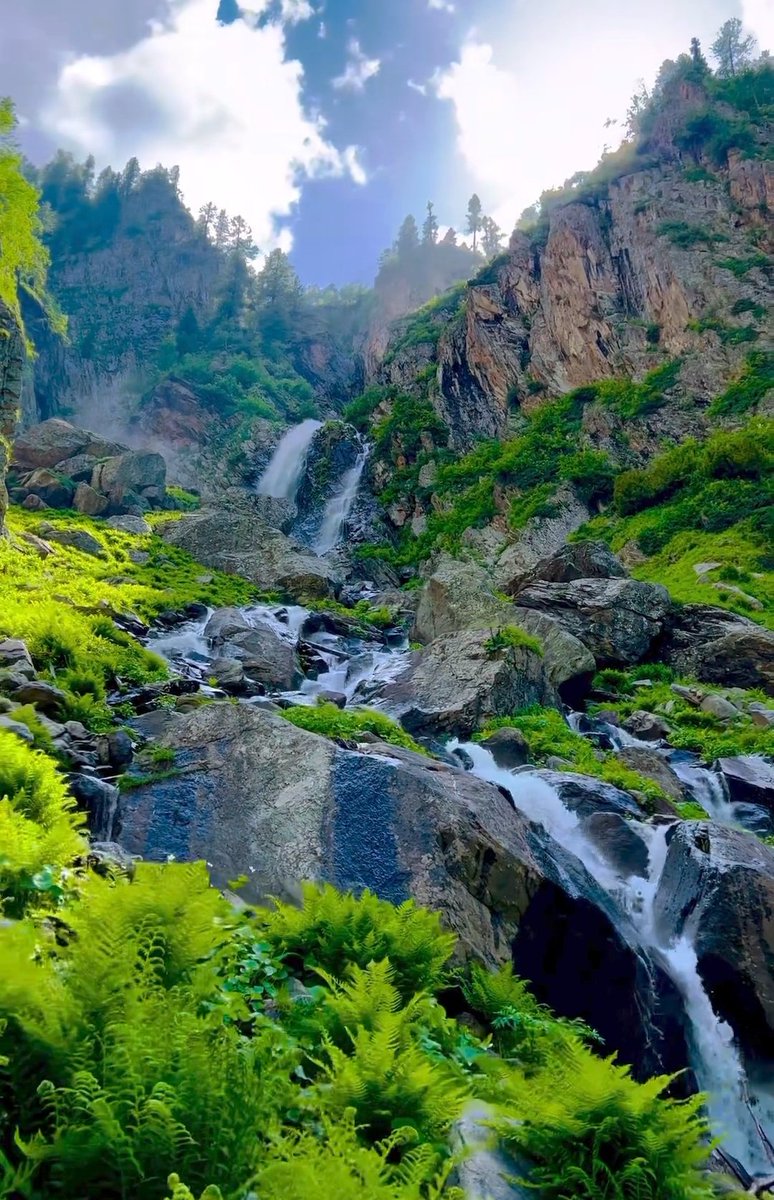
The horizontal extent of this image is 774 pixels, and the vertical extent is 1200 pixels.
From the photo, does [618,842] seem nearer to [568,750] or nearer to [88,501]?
[568,750]

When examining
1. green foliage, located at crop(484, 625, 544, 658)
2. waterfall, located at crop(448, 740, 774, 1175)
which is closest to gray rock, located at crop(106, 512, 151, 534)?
green foliage, located at crop(484, 625, 544, 658)

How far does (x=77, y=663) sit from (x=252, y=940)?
846cm

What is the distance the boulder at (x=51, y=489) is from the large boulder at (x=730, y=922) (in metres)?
33.8

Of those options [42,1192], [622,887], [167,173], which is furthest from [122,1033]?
[167,173]

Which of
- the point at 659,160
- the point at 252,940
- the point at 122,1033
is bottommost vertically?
the point at 252,940

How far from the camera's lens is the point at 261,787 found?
8.27 metres

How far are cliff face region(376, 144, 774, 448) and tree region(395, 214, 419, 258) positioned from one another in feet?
165

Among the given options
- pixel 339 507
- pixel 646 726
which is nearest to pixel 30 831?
pixel 646 726

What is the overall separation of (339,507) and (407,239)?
68853 mm

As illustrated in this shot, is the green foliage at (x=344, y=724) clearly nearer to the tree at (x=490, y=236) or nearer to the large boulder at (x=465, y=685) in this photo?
the large boulder at (x=465, y=685)

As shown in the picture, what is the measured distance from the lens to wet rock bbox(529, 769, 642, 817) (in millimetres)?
10789

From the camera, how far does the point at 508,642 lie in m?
16.2

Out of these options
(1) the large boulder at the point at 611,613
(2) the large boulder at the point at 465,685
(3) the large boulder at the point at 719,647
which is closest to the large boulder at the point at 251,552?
(1) the large boulder at the point at 611,613

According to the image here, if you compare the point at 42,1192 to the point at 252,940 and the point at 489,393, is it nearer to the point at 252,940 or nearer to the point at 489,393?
the point at 252,940
